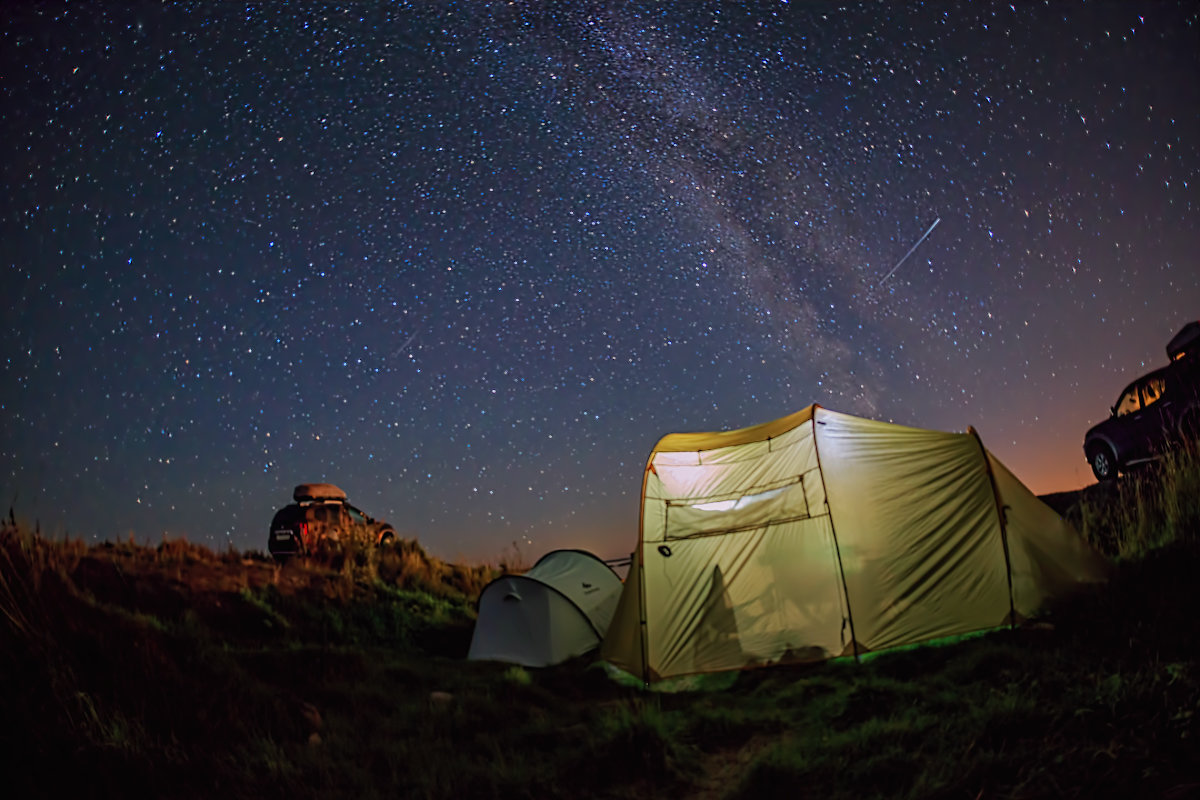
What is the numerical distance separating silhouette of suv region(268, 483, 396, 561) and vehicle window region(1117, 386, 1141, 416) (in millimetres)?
15351

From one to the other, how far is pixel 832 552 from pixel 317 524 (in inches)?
472

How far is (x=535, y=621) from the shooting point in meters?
10.9

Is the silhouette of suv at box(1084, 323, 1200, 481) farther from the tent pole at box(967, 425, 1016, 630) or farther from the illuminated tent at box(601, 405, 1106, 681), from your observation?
the illuminated tent at box(601, 405, 1106, 681)

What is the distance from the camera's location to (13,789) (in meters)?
4.95

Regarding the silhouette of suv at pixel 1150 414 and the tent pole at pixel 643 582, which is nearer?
the tent pole at pixel 643 582

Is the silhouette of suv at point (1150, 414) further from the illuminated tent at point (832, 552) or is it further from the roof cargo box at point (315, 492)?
the roof cargo box at point (315, 492)

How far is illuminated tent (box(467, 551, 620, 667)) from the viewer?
425 inches

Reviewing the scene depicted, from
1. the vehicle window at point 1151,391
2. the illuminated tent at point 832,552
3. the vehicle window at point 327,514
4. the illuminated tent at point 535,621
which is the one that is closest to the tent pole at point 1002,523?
the illuminated tent at point 832,552

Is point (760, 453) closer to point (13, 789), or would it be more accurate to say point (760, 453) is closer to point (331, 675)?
point (331, 675)

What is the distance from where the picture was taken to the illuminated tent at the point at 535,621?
10789 mm

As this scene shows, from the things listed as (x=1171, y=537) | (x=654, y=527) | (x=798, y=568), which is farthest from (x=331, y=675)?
(x=1171, y=537)

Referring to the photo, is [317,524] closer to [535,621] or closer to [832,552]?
[535,621]

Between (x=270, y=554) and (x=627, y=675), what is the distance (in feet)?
36.1

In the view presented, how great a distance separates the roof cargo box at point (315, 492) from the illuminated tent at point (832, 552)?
10.7 metres
